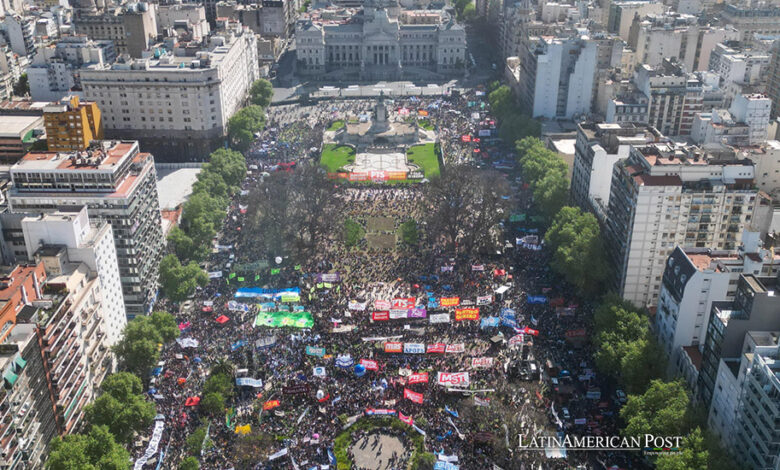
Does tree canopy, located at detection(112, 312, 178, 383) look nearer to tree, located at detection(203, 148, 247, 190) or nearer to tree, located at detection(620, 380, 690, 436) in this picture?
tree, located at detection(620, 380, 690, 436)

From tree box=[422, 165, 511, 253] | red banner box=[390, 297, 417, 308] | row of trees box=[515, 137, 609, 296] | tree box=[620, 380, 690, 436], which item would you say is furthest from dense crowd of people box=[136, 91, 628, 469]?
tree box=[620, 380, 690, 436]

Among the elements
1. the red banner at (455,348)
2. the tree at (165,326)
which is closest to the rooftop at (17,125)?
the tree at (165,326)

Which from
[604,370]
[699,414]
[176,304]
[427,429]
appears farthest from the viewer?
[176,304]

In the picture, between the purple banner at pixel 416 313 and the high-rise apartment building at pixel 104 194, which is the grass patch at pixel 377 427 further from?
the high-rise apartment building at pixel 104 194

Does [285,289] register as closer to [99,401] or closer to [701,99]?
[99,401]

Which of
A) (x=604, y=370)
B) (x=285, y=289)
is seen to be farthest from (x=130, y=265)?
(x=604, y=370)

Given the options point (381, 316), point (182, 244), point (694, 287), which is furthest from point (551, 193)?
point (182, 244)

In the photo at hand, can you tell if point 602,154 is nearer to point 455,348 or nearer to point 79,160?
point 455,348
